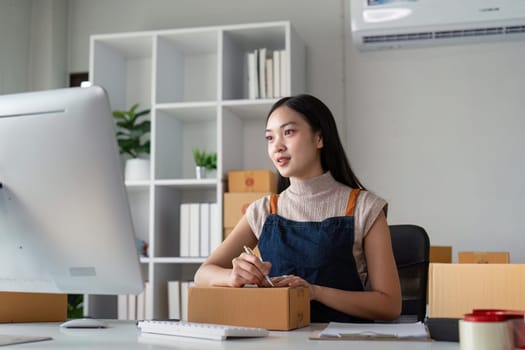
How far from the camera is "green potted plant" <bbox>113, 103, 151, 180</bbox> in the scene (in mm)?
3744

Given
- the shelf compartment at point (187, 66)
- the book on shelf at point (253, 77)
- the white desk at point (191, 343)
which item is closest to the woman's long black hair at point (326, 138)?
the white desk at point (191, 343)

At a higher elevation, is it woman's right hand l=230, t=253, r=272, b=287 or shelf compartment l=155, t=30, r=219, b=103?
shelf compartment l=155, t=30, r=219, b=103

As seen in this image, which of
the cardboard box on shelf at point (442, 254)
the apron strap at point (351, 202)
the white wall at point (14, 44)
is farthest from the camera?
the white wall at point (14, 44)

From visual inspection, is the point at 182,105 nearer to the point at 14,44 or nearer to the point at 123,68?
the point at 123,68

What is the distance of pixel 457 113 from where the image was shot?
3643mm

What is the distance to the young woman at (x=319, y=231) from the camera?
1.81 meters

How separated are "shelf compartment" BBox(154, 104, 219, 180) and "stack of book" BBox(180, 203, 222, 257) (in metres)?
0.27

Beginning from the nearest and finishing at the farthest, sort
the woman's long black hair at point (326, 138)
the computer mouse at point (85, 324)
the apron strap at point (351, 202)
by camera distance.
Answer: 1. the computer mouse at point (85, 324)
2. the apron strap at point (351, 202)
3. the woman's long black hair at point (326, 138)

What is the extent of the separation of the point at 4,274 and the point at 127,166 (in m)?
2.42

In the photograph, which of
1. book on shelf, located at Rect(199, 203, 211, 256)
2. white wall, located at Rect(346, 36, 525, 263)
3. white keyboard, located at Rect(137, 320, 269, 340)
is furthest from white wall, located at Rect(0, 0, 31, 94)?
white keyboard, located at Rect(137, 320, 269, 340)

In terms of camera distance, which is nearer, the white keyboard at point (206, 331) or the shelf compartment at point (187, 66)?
the white keyboard at point (206, 331)

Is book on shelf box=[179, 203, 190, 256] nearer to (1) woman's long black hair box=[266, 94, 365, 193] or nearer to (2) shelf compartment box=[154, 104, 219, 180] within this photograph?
(2) shelf compartment box=[154, 104, 219, 180]

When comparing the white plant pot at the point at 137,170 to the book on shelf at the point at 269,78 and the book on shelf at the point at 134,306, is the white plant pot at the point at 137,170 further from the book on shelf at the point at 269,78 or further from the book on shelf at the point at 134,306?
the book on shelf at the point at 269,78

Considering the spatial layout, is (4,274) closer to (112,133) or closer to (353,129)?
(112,133)
